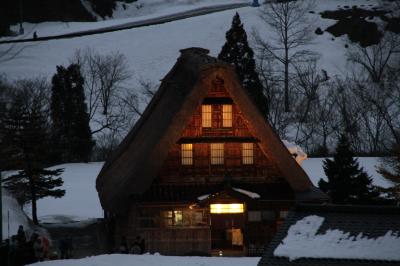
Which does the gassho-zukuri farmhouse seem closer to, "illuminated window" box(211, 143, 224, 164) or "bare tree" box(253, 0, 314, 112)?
"illuminated window" box(211, 143, 224, 164)

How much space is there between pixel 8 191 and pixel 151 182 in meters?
8.09

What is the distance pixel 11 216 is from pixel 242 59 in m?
19.8

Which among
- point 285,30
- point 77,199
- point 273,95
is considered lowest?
point 77,199

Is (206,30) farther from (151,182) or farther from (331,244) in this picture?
(331,244)

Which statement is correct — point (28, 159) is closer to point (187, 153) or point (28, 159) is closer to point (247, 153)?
point (187, 153)

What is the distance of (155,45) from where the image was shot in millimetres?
62312

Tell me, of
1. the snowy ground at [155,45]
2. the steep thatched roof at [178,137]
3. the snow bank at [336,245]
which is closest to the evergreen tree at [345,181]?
the steep thatched roof at [178,137]

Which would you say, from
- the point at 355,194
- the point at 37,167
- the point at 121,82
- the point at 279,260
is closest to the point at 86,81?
the point at 121,82

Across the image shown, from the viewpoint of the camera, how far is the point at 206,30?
209 feet

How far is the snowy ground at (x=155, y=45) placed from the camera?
5756cm

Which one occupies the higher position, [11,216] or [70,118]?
[70,118]

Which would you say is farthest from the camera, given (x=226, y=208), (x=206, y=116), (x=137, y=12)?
(x=137, y=12)

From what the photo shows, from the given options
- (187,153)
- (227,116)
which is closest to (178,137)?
Answer: (187,153)

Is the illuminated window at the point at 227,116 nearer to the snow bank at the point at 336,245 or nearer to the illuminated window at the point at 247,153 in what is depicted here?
the illuminated window at the point at 247,153
